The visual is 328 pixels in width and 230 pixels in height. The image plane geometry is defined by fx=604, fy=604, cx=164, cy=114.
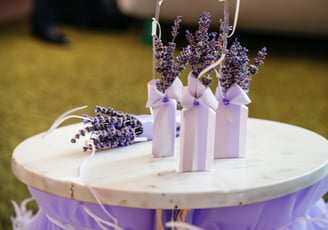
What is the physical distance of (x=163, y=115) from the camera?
3.47ft

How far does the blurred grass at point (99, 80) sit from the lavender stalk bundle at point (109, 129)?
497 millimetres

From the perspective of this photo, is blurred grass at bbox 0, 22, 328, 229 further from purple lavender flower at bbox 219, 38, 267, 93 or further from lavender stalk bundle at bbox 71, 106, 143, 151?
purple lavender flower at bbox 219, 38, 267, 93

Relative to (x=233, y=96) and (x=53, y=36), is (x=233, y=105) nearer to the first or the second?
(x=233, y=96)

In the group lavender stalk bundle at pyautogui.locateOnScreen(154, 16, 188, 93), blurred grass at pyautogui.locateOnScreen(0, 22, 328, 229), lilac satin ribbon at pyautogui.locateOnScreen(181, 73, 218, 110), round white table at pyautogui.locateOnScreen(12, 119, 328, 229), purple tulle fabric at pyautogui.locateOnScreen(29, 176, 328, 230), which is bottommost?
blurred grass at pyautogui.locateOnScreen(0, 22, 328, 229)

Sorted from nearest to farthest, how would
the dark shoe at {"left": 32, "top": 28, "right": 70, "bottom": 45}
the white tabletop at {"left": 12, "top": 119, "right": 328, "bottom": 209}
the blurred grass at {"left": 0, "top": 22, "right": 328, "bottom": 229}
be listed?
the white tabletop at {"left": 12, "top": 119, "right": 328, "bottom": 209}
the blurred grass at {"left": 0, "top": 22, "right": 328, "bottom": 229}
the dark shoe at {"left": 32, "top": 28, "right": 70, "bottom": 45}

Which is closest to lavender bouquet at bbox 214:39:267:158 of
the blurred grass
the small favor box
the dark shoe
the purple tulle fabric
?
the small favor box

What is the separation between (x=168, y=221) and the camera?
99cm

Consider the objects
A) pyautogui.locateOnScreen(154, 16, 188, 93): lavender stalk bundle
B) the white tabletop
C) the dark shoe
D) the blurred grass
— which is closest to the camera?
the white tabletop

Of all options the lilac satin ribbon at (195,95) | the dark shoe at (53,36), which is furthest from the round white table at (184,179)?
the dark shoe at (53,36)

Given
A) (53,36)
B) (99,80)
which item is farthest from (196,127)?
(53,36)

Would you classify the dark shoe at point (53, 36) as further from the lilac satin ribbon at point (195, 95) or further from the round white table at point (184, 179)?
the lilac satin ribbon at point (195, 95)

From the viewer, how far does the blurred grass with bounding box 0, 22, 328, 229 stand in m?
2.15

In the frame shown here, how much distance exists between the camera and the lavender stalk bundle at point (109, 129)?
1.07 meters

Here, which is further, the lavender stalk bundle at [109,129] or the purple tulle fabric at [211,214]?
the lavender stalk bundle at [109,129]
